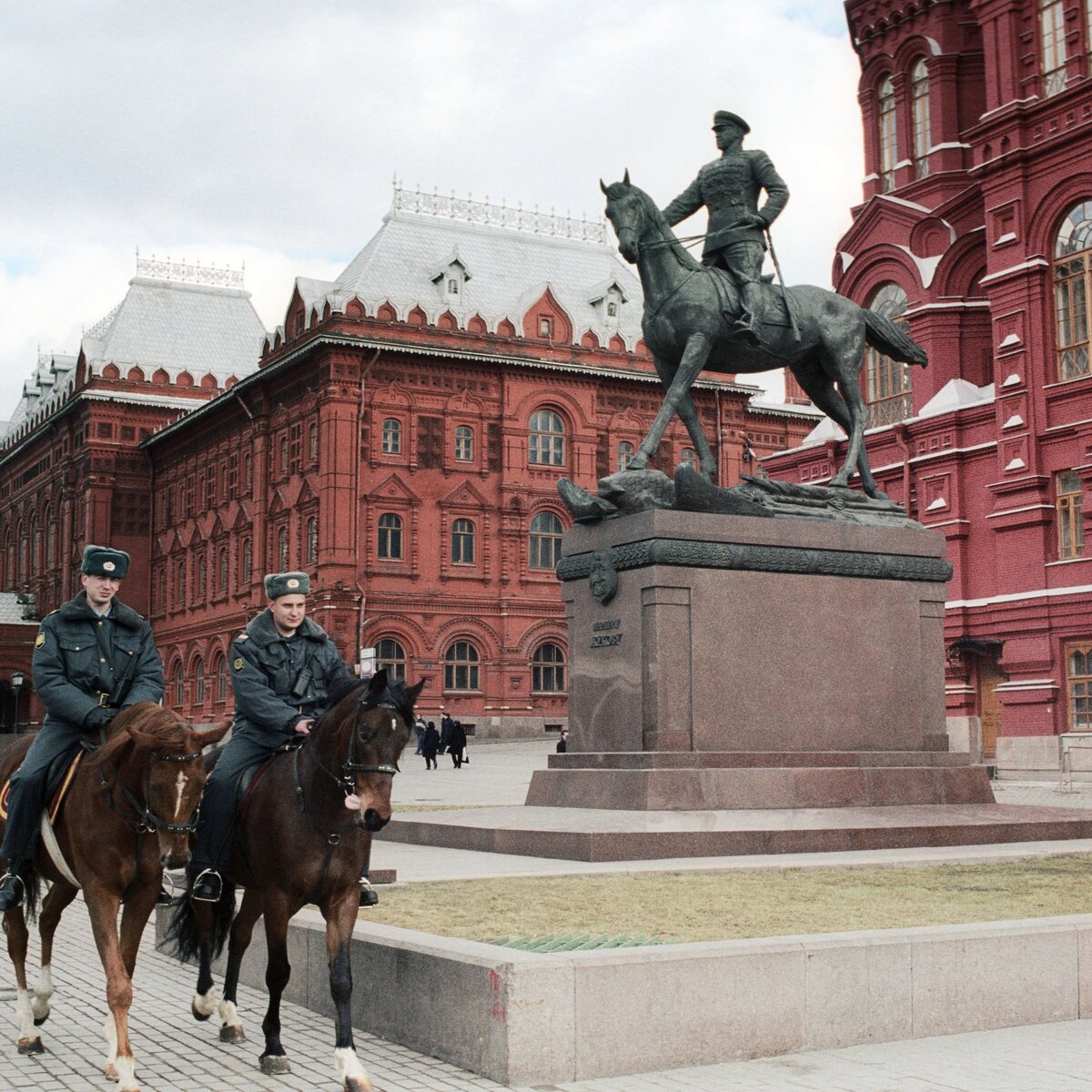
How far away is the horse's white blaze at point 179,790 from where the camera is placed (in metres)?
6.80

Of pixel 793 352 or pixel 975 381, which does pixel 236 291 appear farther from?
pixel 793 352

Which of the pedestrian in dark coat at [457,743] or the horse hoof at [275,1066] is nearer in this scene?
the horse hoof at [275,1066]

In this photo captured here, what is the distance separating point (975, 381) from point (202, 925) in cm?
3960

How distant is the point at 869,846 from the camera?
42.0 feet

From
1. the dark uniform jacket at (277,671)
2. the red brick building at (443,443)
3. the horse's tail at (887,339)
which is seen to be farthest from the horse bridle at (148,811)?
the red brick building at (443,443)

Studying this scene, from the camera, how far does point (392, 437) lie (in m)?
59.0

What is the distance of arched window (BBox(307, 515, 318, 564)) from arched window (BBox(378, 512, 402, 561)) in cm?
248

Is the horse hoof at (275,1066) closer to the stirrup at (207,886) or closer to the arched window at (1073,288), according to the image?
the stirrup at (207,886)

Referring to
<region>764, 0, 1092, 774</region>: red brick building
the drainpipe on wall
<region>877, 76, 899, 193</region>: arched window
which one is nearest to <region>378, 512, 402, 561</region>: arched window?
<region>764, 0, 1092, 774</region>: red brick building

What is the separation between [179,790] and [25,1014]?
5.89 ft

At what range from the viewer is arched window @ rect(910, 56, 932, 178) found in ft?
151

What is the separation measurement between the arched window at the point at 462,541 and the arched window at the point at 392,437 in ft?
12.7

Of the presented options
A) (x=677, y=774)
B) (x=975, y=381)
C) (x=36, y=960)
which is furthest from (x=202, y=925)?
(x=975, y=381)

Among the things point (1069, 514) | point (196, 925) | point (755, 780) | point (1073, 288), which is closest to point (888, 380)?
point (1073, 288)
